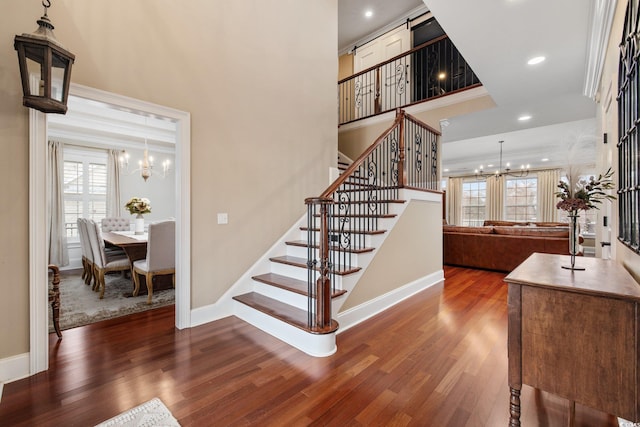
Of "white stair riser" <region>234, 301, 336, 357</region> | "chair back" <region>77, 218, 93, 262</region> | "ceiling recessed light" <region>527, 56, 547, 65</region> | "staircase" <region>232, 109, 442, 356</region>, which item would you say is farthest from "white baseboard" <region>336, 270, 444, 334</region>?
"chair back" <region>77, 218, 93, 262</region>

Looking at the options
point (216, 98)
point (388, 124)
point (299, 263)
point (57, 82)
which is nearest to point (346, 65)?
point (388, 124)

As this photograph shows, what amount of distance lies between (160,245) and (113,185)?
413 cm

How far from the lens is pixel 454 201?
11.9 m

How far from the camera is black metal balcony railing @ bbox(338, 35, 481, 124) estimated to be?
6.01 meters

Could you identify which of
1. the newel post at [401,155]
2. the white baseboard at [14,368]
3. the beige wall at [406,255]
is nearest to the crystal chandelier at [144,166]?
the white baseboard at [14,368]

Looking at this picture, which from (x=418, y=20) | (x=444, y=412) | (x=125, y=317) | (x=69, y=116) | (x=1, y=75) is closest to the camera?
(x=444, y=412)

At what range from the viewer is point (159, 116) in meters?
2.76

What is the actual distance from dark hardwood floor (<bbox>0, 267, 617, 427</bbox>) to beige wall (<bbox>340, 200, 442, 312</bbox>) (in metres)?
0.40

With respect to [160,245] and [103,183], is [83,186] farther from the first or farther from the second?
[160,245]

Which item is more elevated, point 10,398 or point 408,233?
point 408,233

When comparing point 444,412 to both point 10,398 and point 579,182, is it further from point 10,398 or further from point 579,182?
point 10,398

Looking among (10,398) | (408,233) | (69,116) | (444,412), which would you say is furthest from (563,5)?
(69,116)

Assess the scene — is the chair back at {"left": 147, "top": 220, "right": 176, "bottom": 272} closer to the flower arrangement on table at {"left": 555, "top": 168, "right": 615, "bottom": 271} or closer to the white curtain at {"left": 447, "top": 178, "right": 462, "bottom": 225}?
the flower arrangement on table at {"left": 555, "top": 168, "right": 615, "bottom": 271}

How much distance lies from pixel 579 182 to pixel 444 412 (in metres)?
1.61
